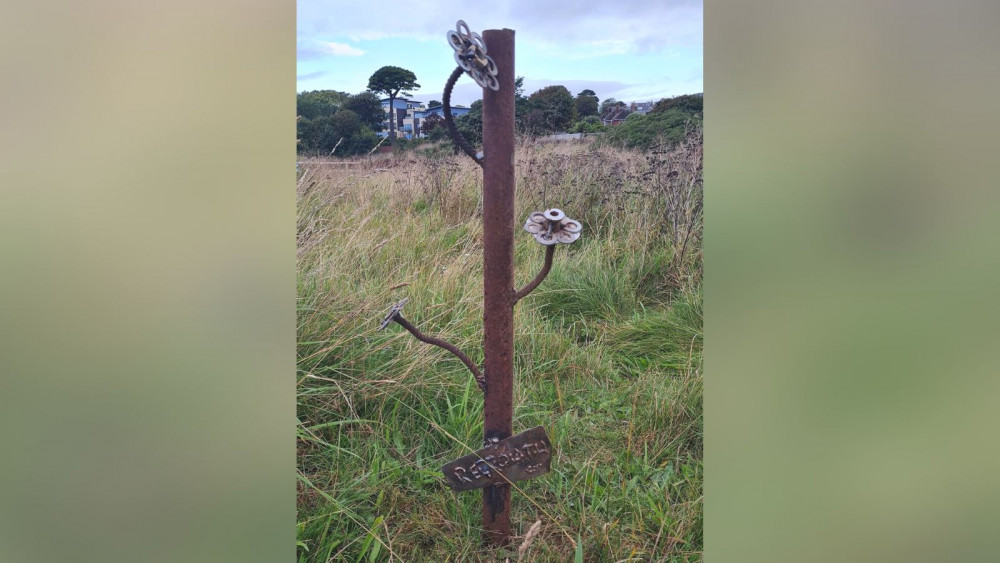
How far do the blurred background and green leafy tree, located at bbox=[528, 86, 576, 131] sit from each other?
25.0 ft

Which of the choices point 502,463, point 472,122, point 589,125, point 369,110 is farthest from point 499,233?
point 369,110

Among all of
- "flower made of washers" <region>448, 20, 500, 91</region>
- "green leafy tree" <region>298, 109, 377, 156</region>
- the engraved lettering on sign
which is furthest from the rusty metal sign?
"green leafy tree" <region>298, 109, 377, 156</region>

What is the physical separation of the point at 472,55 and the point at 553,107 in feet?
26.8

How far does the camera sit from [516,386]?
8.28 ft

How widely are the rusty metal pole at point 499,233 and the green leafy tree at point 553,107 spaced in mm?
6855

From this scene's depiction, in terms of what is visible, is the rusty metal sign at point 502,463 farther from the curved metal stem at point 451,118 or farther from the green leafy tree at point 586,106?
the green leafy tree at point 586,106

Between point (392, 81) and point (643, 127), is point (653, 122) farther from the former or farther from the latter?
point (392, 81)

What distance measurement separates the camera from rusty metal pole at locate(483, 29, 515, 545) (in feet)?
4.62
